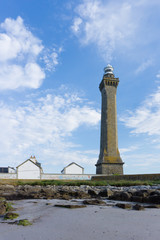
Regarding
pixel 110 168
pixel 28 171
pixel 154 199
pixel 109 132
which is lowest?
pixel 28 171

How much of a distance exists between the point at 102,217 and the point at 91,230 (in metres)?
1.14

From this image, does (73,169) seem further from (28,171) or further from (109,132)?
(109,132)

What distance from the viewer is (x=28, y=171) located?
111ft

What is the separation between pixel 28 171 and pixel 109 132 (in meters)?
15.7

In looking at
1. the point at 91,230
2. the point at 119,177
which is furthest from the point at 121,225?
the point at 119,177

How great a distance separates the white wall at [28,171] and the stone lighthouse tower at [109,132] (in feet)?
35.9

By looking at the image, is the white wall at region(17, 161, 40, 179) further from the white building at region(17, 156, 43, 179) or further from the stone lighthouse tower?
the stone lighthouse tower

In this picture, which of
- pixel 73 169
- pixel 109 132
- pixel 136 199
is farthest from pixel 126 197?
pixel 73 169

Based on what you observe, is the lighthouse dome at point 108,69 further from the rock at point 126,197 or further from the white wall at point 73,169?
the rock at point 126,197

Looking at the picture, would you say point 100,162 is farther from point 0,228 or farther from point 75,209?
point 0,228

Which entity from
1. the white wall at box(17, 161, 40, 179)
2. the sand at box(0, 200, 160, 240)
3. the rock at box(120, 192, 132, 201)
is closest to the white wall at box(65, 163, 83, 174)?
the white wall at box(17, 161, 40, 179)

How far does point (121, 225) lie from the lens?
12.6 ft

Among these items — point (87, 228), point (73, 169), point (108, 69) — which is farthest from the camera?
point (108, 69)

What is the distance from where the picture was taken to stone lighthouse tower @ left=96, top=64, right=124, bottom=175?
35.0 m
